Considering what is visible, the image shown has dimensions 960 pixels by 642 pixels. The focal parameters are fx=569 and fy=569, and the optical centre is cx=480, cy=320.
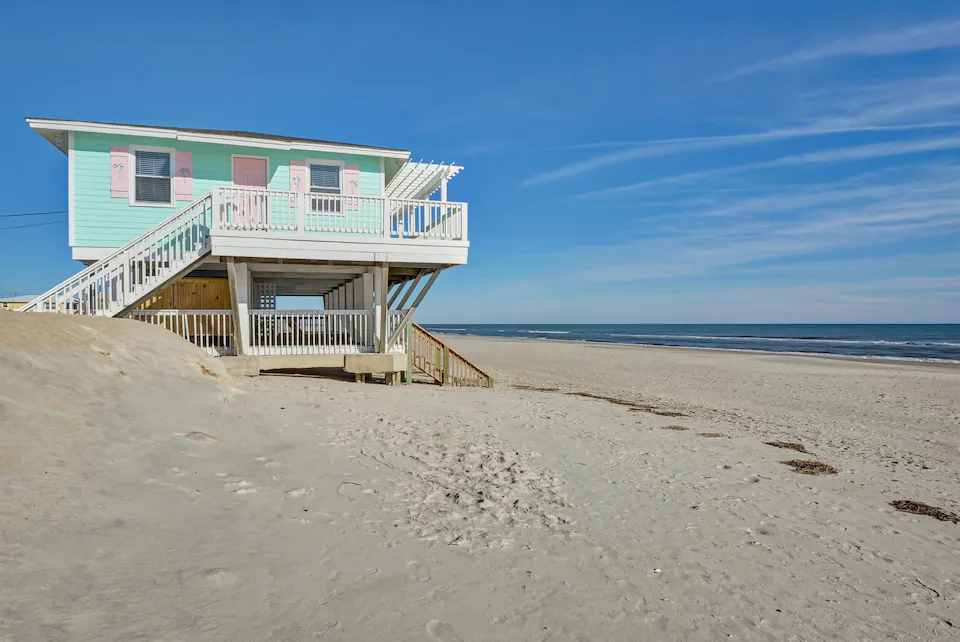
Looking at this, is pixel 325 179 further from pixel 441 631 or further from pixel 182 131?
pixel 441 631

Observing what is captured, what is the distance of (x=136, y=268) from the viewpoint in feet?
40.6

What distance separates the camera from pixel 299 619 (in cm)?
344

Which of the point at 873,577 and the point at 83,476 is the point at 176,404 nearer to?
the point at 83,476

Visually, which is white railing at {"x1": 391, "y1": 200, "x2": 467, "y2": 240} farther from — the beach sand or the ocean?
the ocean

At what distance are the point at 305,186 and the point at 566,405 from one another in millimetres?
9569

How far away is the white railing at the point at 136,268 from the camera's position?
39.0 ft

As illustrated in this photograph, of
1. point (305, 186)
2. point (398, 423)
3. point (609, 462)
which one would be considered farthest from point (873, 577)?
point (305, 186)

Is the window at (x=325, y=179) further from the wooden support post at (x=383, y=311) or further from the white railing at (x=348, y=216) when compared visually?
the wooden support post at (x=383, y=311)

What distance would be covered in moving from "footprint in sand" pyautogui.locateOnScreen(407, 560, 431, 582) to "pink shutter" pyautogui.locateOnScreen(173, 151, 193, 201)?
13.9 m

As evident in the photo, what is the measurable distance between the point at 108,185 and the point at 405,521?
13.7 m

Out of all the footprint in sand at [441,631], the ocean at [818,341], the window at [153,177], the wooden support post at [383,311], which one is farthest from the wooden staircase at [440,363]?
the ocean at [818,341]

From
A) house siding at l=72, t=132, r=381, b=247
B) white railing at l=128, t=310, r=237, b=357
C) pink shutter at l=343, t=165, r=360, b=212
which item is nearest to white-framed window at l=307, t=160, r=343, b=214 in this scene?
pink shutter at l=343, t=165, r=360, b=212

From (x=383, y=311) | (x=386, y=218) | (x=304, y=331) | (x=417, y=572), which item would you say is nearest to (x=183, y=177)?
(x=304, y=331)

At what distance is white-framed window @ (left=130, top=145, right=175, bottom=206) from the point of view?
14.6 m
